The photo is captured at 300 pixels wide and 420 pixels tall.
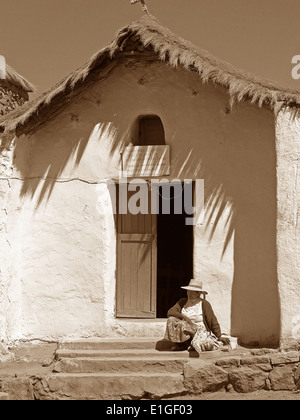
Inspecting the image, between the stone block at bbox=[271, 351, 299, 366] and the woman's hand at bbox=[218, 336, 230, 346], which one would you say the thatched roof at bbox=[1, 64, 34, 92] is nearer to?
the woman's hand at bbox=[218, 336, 230, 346]

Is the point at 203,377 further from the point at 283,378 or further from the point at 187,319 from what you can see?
the point at 283,378

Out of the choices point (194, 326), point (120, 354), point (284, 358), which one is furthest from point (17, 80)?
point (284, 358)

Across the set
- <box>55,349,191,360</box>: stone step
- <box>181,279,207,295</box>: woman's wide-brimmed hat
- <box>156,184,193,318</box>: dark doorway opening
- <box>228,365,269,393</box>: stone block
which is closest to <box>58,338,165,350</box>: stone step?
<box>55,349,191,360</box>: stone step

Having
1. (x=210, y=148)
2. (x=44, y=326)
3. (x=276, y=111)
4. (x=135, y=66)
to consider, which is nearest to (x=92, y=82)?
(x=135, y=66)

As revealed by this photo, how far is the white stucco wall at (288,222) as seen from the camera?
329 inches

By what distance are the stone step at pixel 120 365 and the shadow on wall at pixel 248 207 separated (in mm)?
1167

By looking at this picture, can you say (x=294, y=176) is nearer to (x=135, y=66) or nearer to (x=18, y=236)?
(x=135, y=66)

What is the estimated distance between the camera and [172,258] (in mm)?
12664

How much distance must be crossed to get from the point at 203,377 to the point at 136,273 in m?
2.20

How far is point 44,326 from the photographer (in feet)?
31.6

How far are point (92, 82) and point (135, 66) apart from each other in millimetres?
711

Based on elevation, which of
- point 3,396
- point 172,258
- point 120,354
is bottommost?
point 3,396

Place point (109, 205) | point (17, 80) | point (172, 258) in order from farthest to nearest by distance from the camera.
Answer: point (17, 80) → point (172, 258) → point (109, 205)

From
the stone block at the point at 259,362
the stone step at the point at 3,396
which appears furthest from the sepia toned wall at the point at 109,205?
the stone step at the point at 3,396
